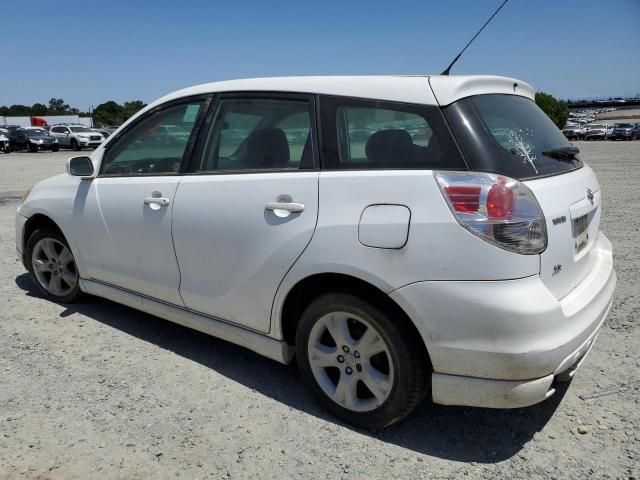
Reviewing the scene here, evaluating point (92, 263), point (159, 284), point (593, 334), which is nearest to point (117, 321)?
point (92, 263)

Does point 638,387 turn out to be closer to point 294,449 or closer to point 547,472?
point 547,472

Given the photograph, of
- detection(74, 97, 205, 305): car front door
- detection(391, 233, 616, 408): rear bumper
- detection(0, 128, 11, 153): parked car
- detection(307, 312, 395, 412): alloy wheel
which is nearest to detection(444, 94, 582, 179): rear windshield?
detection(391, 233, 616, 408): rear bumper

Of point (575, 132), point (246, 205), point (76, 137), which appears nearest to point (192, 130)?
point (246, 205)

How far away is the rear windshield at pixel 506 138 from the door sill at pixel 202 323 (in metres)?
1.44

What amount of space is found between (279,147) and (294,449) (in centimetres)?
158

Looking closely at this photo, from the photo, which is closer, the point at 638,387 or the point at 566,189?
the point at 566,189

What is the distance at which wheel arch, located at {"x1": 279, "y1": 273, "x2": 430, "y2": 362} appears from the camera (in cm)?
245

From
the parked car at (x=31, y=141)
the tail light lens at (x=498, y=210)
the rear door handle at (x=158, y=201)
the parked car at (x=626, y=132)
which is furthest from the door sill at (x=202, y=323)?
the parked car at (x=626, y=132)

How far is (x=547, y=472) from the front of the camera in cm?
237

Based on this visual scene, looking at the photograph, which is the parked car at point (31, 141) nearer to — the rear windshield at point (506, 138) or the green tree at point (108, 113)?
the rear windshield at point (506, 138)

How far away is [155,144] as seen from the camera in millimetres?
3602

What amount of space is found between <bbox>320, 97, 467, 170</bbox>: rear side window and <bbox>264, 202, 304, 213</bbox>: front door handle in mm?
243

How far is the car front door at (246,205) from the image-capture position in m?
2.72

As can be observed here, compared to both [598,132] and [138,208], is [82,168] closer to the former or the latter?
[138,208]
